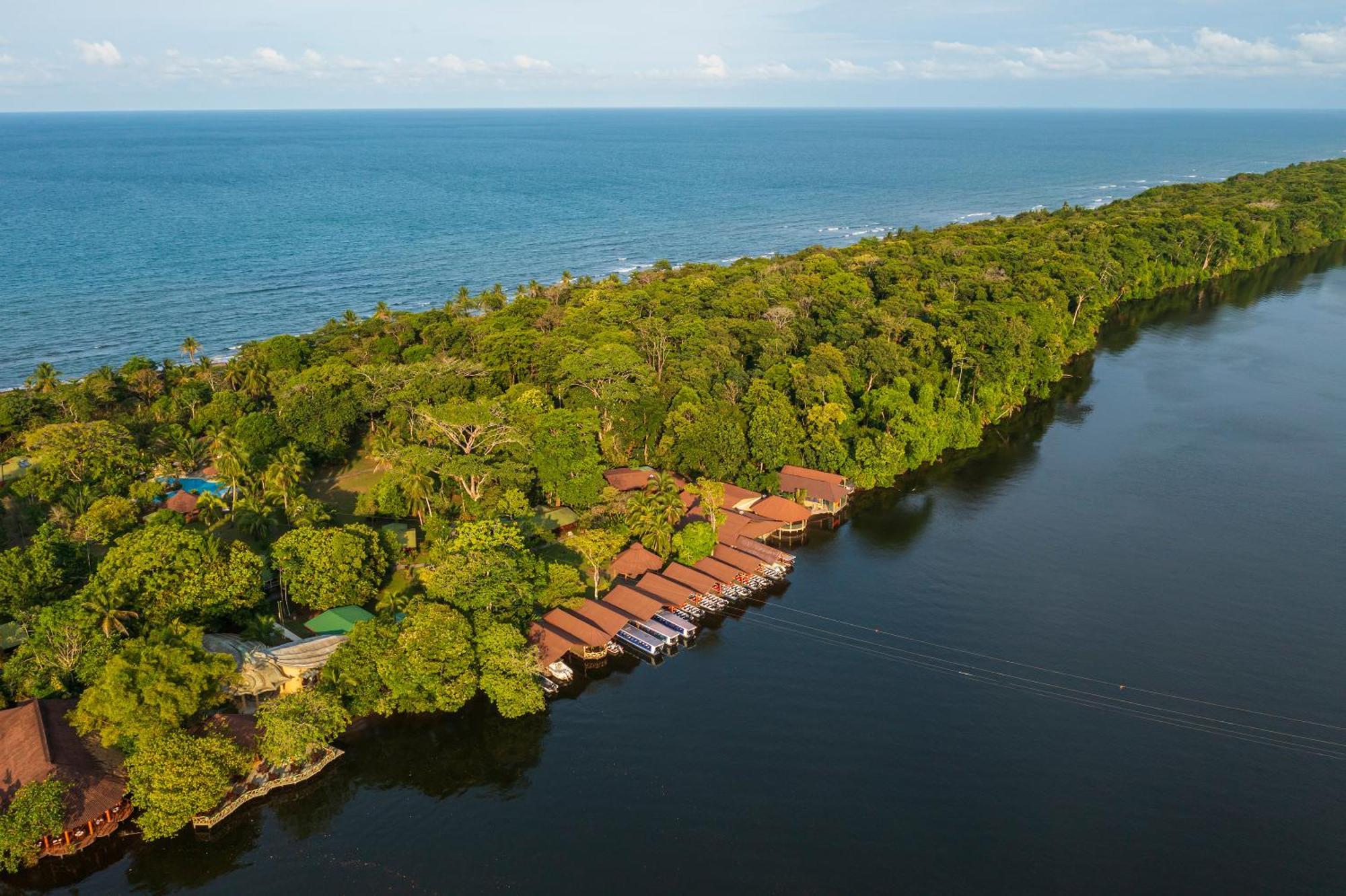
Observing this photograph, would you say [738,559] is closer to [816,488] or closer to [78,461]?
[816,488]

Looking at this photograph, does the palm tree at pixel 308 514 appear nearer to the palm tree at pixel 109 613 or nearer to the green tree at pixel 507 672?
the palm tree at pixel 109 613

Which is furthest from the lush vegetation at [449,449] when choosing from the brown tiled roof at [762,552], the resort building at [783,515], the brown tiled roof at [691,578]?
the brown tiled roof at [762,552]

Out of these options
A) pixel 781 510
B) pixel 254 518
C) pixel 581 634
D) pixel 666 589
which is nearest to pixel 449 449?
pixel 254 518

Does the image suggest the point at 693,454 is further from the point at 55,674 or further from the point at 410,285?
the point at 410,285

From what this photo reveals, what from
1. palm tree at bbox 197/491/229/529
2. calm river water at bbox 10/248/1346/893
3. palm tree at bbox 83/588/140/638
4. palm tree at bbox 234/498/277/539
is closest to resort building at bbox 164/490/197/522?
palm tree at bbox 197/491/229/529

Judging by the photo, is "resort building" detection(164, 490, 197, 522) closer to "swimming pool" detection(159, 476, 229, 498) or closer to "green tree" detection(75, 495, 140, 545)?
"swimming pool" detection(159, 476, 229, 498)

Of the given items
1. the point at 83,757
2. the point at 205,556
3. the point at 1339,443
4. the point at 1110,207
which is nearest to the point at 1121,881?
the point at 83,757
